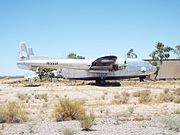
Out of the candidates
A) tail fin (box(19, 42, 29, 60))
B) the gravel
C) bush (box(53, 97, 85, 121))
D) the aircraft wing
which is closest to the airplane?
the aircraft wing

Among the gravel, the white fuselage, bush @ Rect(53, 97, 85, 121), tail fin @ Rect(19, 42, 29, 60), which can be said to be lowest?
the gravel

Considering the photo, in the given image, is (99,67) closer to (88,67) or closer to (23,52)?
(88,67)

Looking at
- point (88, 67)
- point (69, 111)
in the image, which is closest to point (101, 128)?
point (69, 111)

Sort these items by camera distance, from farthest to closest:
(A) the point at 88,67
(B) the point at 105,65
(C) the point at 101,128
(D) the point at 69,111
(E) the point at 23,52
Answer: (E) the point at 23,52 → (A) the point at 88,67 → (B) the point at 105,65 → (D) the point at 69,111 → (C) the point at 101,128

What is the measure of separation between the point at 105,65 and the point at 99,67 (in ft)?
3.12

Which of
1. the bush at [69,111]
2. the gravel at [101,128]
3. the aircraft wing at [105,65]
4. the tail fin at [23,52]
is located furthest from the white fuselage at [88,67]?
the gravel at [101,128]

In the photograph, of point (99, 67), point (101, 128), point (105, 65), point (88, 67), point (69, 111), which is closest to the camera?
point (101, 128)

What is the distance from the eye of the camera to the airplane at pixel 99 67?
55.6m

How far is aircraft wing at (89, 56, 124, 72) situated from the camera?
179 feet

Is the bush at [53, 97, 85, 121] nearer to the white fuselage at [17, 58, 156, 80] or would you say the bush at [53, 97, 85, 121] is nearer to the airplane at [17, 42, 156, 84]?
the airplane at [17, 42, 156, 84]

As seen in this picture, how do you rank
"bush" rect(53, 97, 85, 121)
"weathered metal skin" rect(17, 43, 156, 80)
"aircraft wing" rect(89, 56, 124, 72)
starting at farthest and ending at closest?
"weathered metal skin" rect(17, 43, 156, 80), "aircraft wing" rect(89, 56, 124, 72), "bush" rect(53, 97, 85, 121)

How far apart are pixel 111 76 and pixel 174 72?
1356 inches

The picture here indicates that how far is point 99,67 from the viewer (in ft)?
184

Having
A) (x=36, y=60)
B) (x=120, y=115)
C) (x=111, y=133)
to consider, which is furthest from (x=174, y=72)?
(x=111, y=133)
